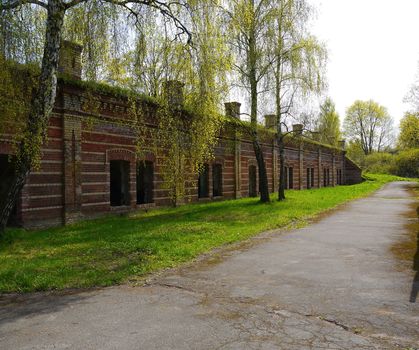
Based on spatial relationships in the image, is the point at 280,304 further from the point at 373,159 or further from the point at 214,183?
the point at 373,159

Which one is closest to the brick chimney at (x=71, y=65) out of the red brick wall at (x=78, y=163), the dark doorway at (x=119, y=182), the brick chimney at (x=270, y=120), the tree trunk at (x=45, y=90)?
the red brick wall at (x=78, y=163)

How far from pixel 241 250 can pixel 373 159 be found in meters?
67.1

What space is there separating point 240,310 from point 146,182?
478 inches

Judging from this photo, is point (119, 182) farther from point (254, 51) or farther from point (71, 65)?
point (254, 51)

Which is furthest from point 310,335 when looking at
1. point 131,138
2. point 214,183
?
point 214,183

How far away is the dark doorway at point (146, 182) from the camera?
54.6 ft

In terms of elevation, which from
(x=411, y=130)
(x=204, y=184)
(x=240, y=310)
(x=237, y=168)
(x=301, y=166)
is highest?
(x=411, y=130)

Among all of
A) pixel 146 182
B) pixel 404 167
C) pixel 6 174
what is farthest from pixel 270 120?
pixel 404 167

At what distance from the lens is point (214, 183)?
21.7 meters

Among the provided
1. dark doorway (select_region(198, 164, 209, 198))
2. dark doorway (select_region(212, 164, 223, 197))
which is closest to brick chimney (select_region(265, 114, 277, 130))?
dark doorway (select_region(212, 164, 223, 197))

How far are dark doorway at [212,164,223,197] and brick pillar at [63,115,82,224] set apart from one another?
9.46 metres

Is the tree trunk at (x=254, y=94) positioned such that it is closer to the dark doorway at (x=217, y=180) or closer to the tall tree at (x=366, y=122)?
the dark doorway at (x=217, y=180)

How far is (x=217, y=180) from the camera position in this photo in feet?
71.4

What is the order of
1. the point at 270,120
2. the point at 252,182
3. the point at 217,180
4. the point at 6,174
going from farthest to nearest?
the point at 252,182 → the point at 270,120 → the point at 217,180 → the point at 6,174
